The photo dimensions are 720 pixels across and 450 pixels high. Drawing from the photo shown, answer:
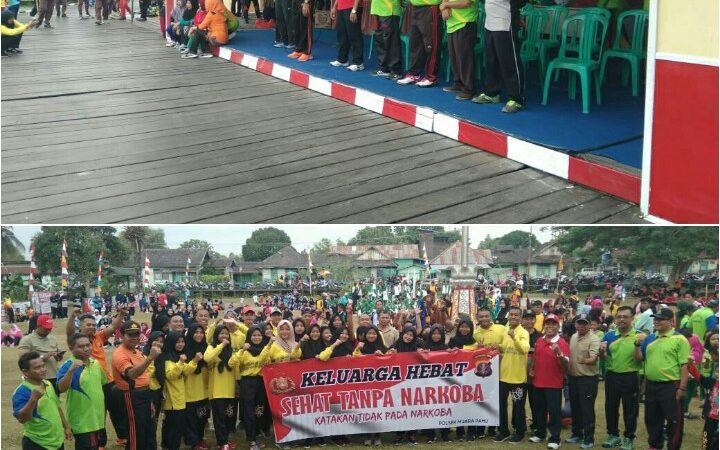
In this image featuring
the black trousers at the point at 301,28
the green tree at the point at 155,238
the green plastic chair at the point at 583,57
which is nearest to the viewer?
the green tree at the point at 155,238

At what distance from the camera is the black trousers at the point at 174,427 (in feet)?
22.6

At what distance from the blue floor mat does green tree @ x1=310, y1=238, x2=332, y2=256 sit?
5.85 feet

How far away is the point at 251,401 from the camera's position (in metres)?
7.21

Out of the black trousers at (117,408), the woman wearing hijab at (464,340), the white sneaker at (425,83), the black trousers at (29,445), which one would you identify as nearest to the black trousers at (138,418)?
the black trousers at (117,408)

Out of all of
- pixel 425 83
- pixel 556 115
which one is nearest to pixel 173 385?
pixel 556 115

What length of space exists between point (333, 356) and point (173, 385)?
138cm

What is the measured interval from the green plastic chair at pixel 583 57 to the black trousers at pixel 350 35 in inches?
126

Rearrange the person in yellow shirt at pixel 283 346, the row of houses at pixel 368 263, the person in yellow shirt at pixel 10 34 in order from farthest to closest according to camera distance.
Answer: the person in yellow shirt at pixel 10 34 → the row of houses at pixel 368 263 → the person in yellow shirt at pixel 283 346

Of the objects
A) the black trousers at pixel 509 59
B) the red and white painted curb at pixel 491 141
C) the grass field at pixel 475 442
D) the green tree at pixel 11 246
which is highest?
the black trousers at pixel 509 59

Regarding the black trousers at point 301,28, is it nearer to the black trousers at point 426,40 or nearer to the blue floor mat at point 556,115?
the blue floor mat at point 556,115

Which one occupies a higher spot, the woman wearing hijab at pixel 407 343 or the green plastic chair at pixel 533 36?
the green plastic chair at pixel 533 36

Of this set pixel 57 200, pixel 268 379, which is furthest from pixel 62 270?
pixel 268 379

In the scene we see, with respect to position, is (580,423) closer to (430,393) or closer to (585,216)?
(430,393)

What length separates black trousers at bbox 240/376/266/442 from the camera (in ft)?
23.6
